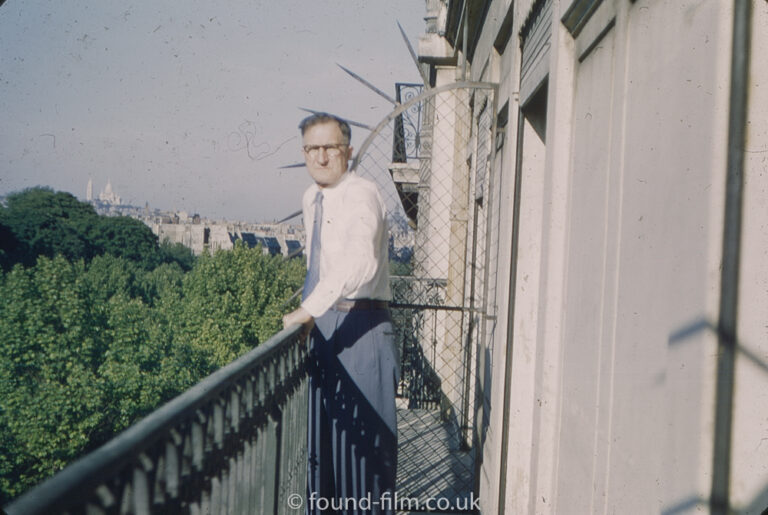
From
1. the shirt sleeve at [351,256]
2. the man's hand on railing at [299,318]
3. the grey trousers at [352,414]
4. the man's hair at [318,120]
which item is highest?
the man's hair at [318,120]

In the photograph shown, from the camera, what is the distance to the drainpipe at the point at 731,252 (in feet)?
3.76

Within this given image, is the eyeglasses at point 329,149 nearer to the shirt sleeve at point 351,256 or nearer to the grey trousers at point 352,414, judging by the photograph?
the shirt sleeve at point 351,256

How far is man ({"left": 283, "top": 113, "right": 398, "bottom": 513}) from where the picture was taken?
2727 mm

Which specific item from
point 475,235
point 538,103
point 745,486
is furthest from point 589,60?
point 475,235

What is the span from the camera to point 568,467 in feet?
7.74

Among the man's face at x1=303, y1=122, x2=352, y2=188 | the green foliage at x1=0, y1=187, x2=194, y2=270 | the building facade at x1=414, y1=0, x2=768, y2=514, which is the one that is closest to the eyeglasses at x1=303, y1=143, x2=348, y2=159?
the man's face at x1=303, y1=122, x2=352, y2=188

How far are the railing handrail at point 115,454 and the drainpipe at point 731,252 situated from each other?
1.05 m

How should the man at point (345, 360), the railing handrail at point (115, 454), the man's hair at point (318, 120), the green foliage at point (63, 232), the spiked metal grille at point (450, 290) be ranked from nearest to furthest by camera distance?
the railing handrail at point (115, 454) < the man at point (345, 360) < the man's hair at point (318, 120) < the spiked metal grille at point (450, 290) < the green foliage at point (63, 232)

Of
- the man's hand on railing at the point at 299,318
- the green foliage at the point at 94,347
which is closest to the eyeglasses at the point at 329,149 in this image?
the man's hand on railing at the point at 299,318

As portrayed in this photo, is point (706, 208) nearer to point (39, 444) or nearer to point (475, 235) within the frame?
point (475, 235)

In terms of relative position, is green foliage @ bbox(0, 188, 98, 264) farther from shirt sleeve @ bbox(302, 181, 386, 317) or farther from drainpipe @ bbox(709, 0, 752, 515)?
drainpipe @ bbox(709, 0, 752, 515)

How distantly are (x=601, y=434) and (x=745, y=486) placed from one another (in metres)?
0.85

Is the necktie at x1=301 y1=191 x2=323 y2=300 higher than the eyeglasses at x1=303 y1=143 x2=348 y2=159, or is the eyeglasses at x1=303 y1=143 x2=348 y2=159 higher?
the eyeglasses at x1=303 y1=143 x2=348 y2=159

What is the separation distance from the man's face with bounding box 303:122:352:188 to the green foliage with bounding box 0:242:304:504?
39364 millimetres
